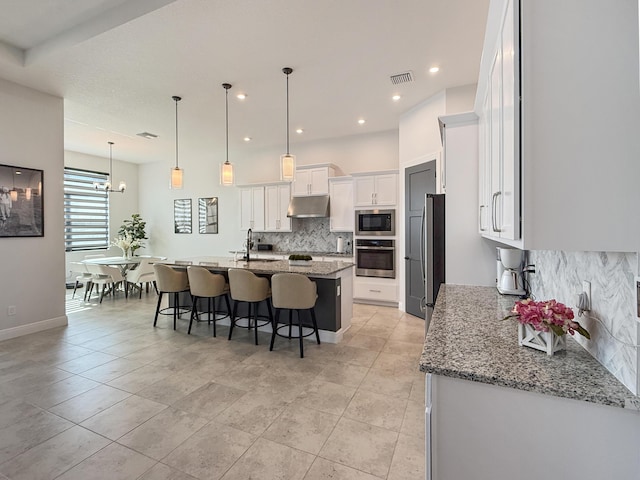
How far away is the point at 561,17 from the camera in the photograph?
99 centimetres

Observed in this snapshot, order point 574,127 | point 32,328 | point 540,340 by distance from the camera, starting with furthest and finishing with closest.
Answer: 1. point 32,328
2. point 540,340
3. point 574,127

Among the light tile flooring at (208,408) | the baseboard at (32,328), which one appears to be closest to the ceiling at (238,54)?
the baseboard at (32,328)

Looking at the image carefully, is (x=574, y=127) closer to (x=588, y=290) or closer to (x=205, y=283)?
(x=588, y=290)

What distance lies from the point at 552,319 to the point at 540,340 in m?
0.14

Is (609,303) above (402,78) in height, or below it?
below

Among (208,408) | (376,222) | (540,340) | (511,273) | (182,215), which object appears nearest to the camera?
(540,340)

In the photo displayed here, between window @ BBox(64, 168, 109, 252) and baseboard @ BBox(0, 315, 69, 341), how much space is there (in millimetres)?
3719

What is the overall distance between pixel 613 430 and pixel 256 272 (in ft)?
10.8

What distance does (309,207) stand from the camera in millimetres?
5941

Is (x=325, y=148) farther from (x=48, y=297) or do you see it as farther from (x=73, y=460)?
(x=73, y=460)

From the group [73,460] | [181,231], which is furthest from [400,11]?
[181,231]

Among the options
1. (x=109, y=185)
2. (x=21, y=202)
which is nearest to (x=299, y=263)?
(x=21, y=202)

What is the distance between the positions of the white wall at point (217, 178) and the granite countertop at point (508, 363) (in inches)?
181

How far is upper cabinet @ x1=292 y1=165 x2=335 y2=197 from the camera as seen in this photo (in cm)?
588
